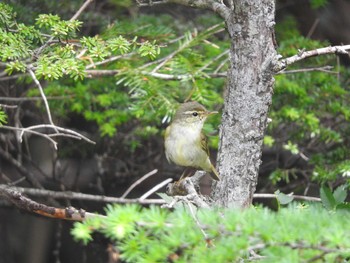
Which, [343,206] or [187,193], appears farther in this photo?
[187,193]

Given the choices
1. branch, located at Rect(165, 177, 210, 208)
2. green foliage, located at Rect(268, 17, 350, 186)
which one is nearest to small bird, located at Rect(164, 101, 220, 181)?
green foliage, located at Rect(268, 17, 350, 186)

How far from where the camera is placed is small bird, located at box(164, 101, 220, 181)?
3.33m

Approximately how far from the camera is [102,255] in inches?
173

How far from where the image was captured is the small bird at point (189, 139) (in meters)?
3.33

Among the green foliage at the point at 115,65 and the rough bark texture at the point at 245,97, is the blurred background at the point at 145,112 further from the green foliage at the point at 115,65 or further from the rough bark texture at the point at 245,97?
the rough bark texture at the point at 245,97

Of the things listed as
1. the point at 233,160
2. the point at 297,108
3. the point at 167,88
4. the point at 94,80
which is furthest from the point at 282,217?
the point at 94,80

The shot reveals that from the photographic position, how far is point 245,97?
2.14m

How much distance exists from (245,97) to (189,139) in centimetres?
129

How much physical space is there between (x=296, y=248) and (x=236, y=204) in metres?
0.76

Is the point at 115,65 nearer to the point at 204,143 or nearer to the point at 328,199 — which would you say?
the point at 204,143

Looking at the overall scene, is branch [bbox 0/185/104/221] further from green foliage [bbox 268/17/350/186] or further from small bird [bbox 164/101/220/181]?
green foliage [bbox 268/17/350/186]

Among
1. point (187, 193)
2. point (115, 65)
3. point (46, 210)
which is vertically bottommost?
point (46, 210)

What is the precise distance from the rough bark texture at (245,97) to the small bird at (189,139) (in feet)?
3.61

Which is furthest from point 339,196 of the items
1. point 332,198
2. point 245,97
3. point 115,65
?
point 115,65
